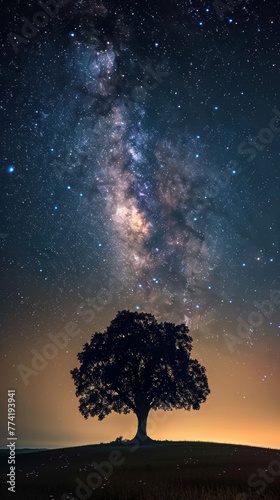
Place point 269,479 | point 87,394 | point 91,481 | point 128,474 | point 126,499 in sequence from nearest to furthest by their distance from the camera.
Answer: point 126,499 < point 269,479 < point 91,481 < point 128,474 < point 87,394

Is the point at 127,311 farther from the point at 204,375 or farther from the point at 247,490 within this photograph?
the point at 247,490

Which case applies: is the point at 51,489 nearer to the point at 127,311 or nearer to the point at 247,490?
the point at 247,490

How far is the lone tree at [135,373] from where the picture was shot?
142 feet

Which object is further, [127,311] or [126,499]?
[127,311]

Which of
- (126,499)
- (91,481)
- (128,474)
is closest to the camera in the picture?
(126,499)

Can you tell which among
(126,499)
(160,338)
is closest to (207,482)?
(126,499)

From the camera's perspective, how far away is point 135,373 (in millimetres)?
43656

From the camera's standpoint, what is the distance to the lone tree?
43375 millimetres

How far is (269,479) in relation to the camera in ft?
45.4

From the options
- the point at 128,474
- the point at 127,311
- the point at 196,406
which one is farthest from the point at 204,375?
the point at 128,474

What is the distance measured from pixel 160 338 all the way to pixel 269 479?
30914 millimetres

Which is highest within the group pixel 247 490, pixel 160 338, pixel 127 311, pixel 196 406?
pixel 127 311

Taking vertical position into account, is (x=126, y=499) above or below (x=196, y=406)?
below

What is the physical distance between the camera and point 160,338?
146 ft
